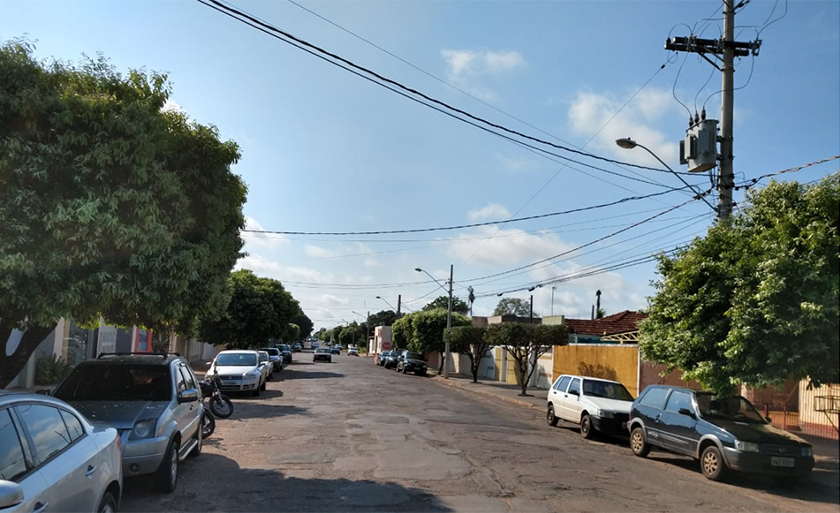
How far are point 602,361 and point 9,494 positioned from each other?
2422 cm

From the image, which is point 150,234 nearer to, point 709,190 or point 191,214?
point 191,214

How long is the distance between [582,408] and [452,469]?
23.3ft

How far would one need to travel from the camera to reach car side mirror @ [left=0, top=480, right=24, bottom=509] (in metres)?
3.60

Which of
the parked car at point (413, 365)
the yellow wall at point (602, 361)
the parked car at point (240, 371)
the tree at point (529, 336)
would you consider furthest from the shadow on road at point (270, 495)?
the parked car at point (413, 365)

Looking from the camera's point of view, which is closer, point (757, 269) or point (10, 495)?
point (10, 495)

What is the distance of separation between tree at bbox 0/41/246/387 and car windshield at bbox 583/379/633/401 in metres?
11.4

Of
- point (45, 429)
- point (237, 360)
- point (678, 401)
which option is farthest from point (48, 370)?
point (678, 401)

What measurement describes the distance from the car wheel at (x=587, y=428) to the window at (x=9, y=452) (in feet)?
43.6

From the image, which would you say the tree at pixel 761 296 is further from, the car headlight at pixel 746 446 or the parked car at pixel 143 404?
the parked car at pixel 143 404

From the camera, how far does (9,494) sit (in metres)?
3.64

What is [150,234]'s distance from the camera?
25.2 ft

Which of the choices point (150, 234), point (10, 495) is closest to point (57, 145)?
point (150, 234)

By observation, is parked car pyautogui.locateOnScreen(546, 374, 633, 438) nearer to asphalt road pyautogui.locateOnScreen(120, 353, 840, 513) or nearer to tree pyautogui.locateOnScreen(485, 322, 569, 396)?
asphalt road pyautogui.locateOnScreen(120, 353, 840, 513)

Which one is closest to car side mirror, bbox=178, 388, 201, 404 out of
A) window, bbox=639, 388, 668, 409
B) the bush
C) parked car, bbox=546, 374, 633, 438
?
window, bbox=639, 388, 668, 409
